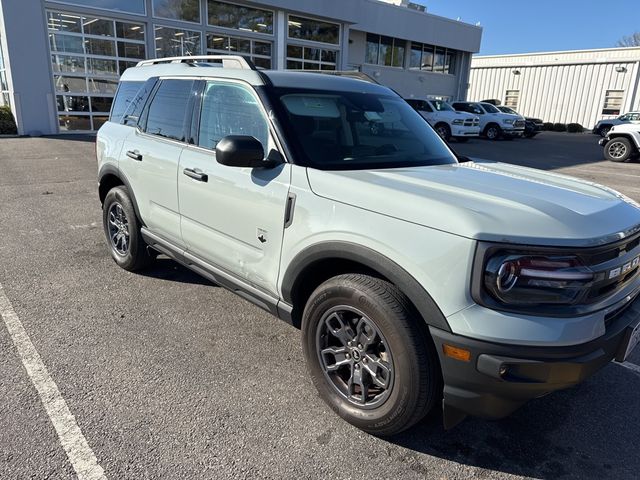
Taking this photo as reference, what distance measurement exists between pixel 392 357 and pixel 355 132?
1699mm

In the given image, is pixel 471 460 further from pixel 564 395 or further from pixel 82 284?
pixel 82 284

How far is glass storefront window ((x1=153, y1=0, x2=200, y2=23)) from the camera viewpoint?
19.3 meters

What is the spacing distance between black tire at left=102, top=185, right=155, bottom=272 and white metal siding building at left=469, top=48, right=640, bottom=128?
40.3 metres

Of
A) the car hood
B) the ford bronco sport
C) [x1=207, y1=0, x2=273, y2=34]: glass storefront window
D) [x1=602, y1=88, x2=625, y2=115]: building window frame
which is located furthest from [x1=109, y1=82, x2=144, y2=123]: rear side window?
[x1=602, y1=88, x2=625, y2=115]: building window frame

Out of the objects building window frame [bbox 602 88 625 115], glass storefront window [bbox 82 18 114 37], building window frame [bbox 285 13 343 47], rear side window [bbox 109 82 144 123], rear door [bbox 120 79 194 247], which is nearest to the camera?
rear door [bbox 120 79 194 247]

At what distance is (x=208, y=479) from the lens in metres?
2.28

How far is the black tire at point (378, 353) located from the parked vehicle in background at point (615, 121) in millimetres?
27314

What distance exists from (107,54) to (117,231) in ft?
53.8

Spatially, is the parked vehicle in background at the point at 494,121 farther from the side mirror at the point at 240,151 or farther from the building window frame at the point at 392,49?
the side mirror at the point at 240,151

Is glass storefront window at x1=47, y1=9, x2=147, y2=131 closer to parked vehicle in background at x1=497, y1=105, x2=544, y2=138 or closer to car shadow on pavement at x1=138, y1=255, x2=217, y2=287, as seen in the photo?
car shadow on pavement at x1=138, y1=255, x2=217, y2=287

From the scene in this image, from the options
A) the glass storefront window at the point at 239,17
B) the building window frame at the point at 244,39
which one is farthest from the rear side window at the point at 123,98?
the glass storefront window at the point at 239,17

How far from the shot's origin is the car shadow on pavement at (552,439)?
246 cm

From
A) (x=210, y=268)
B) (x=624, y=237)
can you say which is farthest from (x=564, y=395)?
A: (x=210, y=268)

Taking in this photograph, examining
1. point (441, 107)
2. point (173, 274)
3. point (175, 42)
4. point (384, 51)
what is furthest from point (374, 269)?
point (384, 51)
